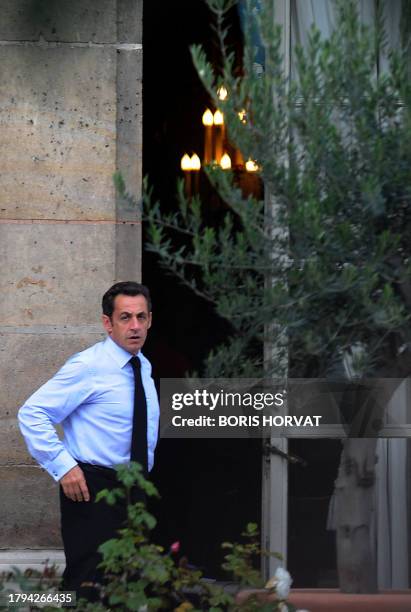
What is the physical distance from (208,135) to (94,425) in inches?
168

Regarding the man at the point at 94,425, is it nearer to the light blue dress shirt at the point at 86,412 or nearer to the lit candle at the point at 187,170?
the light blue dress shirt at the point at 86,412

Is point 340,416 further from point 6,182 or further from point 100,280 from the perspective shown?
point 6,182

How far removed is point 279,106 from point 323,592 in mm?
1552

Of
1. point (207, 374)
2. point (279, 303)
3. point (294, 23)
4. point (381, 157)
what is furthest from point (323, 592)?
point (294, 23)

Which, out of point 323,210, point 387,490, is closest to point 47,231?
point 387,490

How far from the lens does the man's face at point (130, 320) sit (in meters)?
4.23

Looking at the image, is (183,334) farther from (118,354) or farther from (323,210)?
(323,210)

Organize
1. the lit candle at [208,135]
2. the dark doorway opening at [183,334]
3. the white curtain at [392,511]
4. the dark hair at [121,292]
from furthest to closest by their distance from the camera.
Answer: the lit candle at [208,135], the dark doorway opening at [183,334], the white curtain at [392,511], the dark hair at [121,292]

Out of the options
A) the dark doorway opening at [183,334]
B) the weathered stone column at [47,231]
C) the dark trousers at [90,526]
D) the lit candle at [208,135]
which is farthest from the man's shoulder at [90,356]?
the lit candle at [208,135]

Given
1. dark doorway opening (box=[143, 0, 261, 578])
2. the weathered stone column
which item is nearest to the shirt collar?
the weathered stone column

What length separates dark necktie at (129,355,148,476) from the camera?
4203 mm

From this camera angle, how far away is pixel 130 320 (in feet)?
13.9

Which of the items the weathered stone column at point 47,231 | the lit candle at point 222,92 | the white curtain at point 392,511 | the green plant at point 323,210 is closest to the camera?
the green plant at point 323,210

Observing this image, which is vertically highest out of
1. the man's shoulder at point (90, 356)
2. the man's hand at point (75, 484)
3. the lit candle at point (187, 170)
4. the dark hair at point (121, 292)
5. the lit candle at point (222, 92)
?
the lit candle at point (187, 170)
